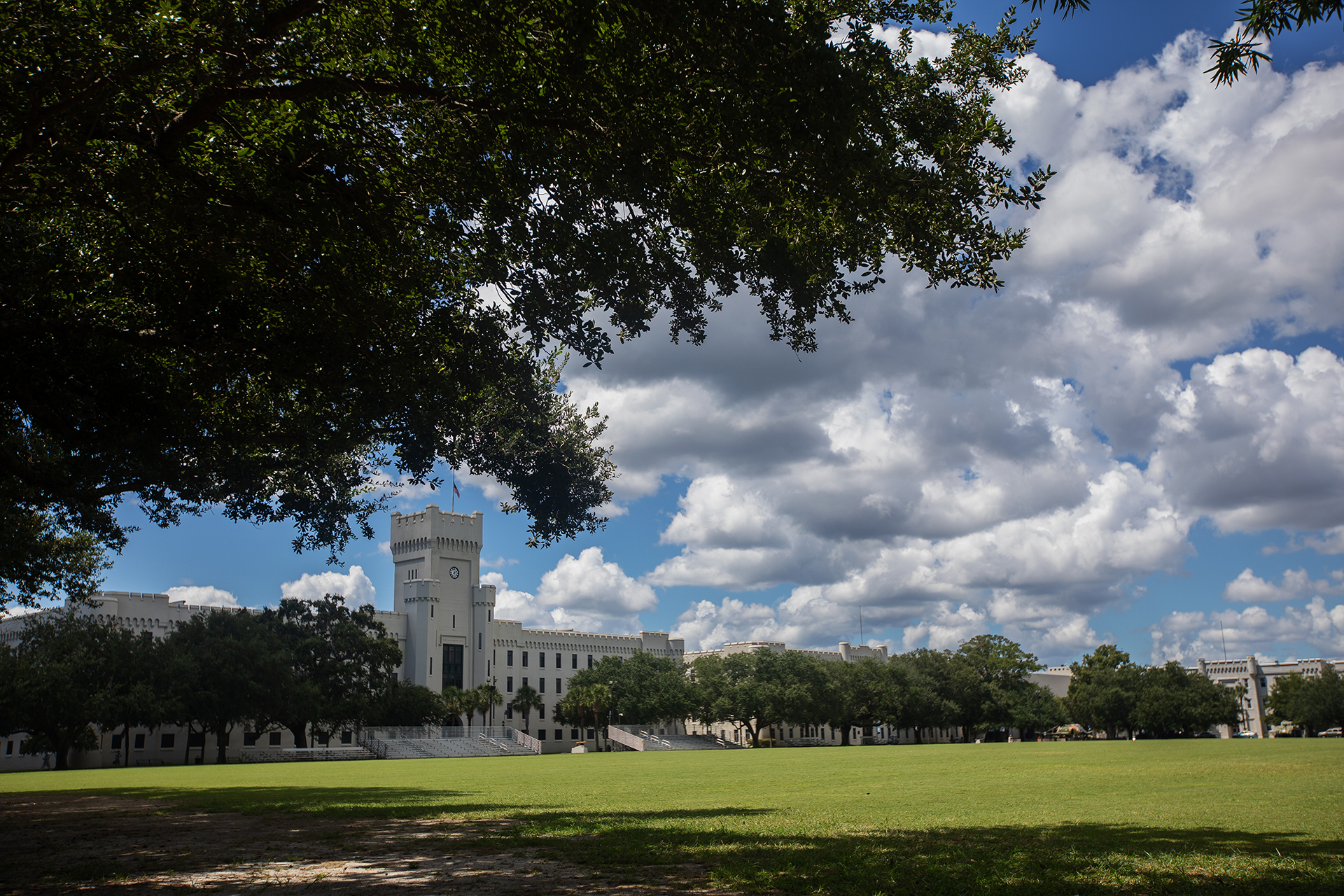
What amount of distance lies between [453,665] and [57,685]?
5176 cm

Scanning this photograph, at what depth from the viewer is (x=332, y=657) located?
70.9m

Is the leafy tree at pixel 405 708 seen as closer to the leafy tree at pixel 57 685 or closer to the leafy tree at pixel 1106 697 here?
the leafy tree at pixel 57 685

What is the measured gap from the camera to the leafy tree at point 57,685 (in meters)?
47.9

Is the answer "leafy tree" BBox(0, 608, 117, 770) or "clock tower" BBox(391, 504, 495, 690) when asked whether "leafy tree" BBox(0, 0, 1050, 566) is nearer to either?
"leafy tree" BBox(0, 608, 117, 770)

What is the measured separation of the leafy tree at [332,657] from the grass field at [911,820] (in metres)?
41.5

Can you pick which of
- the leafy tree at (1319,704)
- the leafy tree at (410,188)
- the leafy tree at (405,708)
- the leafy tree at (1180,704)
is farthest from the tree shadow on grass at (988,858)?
the leafy tree at (1319,704)

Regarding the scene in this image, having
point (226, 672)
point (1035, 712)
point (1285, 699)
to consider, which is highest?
point (226, 672)

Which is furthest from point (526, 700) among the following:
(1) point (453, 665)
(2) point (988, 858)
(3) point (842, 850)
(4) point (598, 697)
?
(2) point (988, 858)

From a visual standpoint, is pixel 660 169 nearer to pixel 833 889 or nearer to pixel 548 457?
pixel 833 889

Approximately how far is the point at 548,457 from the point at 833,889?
12499 mm

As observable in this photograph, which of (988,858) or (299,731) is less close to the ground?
(988,858)

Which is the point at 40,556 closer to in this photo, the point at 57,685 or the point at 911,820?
the point at 911,820

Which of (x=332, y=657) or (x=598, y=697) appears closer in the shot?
(x=332, y=657)

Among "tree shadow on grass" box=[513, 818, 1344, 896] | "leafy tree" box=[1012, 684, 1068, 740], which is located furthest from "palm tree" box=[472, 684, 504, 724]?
"tree shadow on grass" box=[513, 818, 1344, 896]
